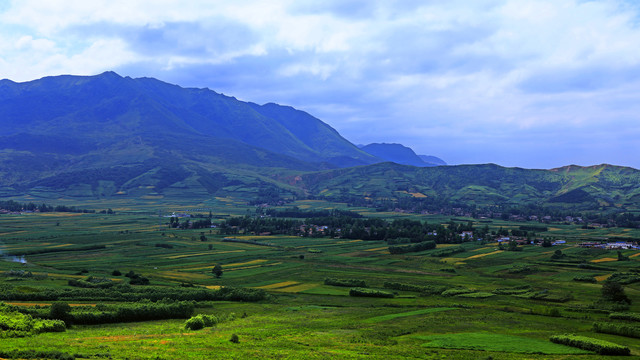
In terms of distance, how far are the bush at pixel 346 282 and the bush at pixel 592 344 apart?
43.6 meters

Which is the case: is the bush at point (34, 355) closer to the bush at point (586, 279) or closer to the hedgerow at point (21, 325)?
the hedgerow at point (21, 325)

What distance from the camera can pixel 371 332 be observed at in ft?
173

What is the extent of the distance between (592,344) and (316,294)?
46.3 m

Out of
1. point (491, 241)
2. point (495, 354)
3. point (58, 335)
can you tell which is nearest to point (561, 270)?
point (491, 241)

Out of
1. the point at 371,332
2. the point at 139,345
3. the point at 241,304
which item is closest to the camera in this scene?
the point at 139,345

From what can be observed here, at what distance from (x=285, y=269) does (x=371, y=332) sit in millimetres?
57562

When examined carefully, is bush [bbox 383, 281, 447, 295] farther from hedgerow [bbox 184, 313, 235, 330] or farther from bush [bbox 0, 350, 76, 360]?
bush [bbox 0, 350, 76, 360]

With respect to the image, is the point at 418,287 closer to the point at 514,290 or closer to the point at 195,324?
the point at 514,290

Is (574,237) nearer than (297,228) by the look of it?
Yes

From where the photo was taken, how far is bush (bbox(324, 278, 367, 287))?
90.1 metres

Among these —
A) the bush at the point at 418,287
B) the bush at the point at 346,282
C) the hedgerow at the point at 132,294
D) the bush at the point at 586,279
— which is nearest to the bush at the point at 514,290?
the bush at the point at 418,287

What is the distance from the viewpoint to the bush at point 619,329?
5394 cm

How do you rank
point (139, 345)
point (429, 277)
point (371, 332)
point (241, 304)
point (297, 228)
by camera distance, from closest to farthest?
point (139, 345) < point (371, 332) < point (241, 304) < point (429, 277) < point (297, 228)

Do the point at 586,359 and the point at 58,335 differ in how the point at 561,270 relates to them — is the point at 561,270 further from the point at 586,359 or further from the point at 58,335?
the point at 58,335
